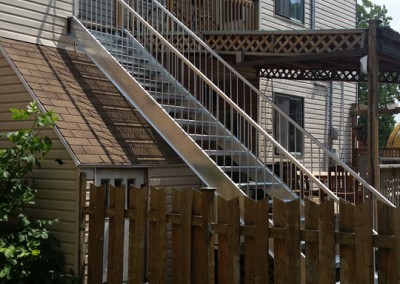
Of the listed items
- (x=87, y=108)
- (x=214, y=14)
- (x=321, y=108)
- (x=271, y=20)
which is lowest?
(x=87, y=108)

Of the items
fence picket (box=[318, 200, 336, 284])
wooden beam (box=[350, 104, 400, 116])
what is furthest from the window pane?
fence picket (box=[318, 200, 336, 284])

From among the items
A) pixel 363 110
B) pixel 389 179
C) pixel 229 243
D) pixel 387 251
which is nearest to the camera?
pixel 387 251

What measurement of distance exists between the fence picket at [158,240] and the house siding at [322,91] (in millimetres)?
7827

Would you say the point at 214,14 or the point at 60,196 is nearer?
the point at 60,196

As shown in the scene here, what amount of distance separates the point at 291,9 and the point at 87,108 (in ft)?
30.8

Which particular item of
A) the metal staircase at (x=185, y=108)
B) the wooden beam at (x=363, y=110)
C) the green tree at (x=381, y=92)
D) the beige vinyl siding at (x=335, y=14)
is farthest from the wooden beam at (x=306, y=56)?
the green tree at (x=381, y=92)

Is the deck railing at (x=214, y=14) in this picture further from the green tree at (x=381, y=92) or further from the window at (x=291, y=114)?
the green tree at (x=381, y=92)

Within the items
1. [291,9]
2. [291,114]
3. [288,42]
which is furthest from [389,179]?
[291,9]

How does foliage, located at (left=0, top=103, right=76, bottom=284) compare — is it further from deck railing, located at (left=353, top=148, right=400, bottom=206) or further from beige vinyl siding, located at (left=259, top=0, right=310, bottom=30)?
beige vinyl siding, located at (left=259, top=0, right=310, bottom=30)

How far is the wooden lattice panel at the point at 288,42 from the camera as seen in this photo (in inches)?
348

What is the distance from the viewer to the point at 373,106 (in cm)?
841

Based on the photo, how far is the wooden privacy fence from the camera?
406 cm

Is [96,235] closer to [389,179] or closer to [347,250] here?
[347,250]

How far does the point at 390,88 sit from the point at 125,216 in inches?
1397
